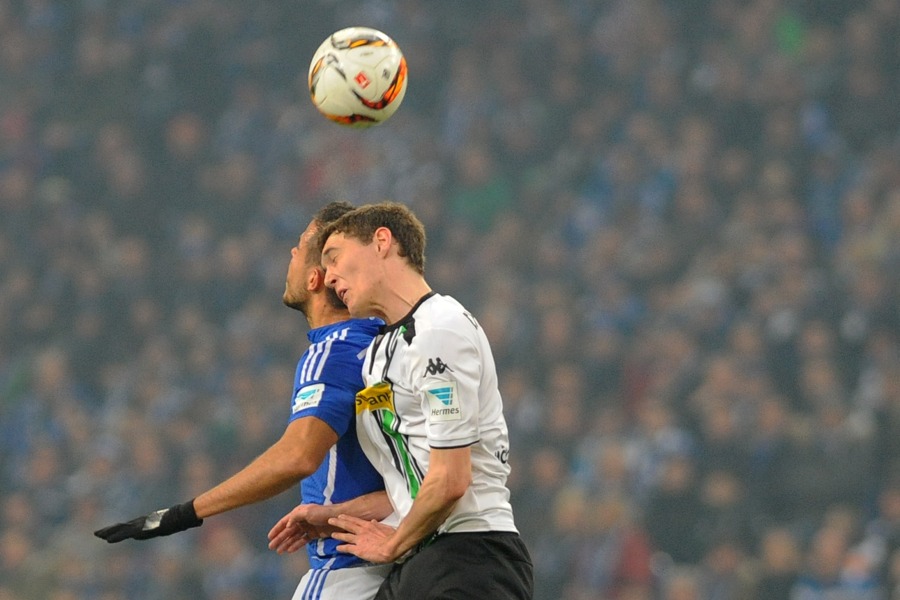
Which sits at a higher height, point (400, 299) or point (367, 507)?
point (400, 299)

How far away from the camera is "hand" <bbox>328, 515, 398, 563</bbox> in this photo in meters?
3.18

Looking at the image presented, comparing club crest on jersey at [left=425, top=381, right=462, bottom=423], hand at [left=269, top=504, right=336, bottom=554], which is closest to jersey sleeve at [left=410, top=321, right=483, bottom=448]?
club crest on jersey at [left=425, top=381, right=462, bottom=423]

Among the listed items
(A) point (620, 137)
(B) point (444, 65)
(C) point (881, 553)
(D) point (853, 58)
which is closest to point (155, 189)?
(B) point (444, 65)

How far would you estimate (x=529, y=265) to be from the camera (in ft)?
31.7

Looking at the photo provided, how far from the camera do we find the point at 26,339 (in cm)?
1052

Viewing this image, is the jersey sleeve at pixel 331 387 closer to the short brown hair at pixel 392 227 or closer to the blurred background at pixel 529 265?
the short brown hair at pixel 392 227

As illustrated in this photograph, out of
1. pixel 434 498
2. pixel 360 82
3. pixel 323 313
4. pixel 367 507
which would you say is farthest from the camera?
pixel 360 82

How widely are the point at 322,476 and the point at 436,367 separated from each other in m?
0.59

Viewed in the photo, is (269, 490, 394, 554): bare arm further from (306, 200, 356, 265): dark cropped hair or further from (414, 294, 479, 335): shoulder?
(306, 200, 356, 265): dark cropped hair

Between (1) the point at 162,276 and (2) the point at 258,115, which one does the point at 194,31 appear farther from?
(1) the point at 162,276

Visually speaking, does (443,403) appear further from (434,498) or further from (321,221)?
(321,221)

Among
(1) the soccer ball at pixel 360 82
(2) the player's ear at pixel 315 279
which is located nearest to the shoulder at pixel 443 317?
(2) the player's ear at pixel 315 279

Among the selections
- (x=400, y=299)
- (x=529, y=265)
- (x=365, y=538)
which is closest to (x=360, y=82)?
(x=400, y=299)

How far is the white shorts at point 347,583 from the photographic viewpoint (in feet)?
11.1
